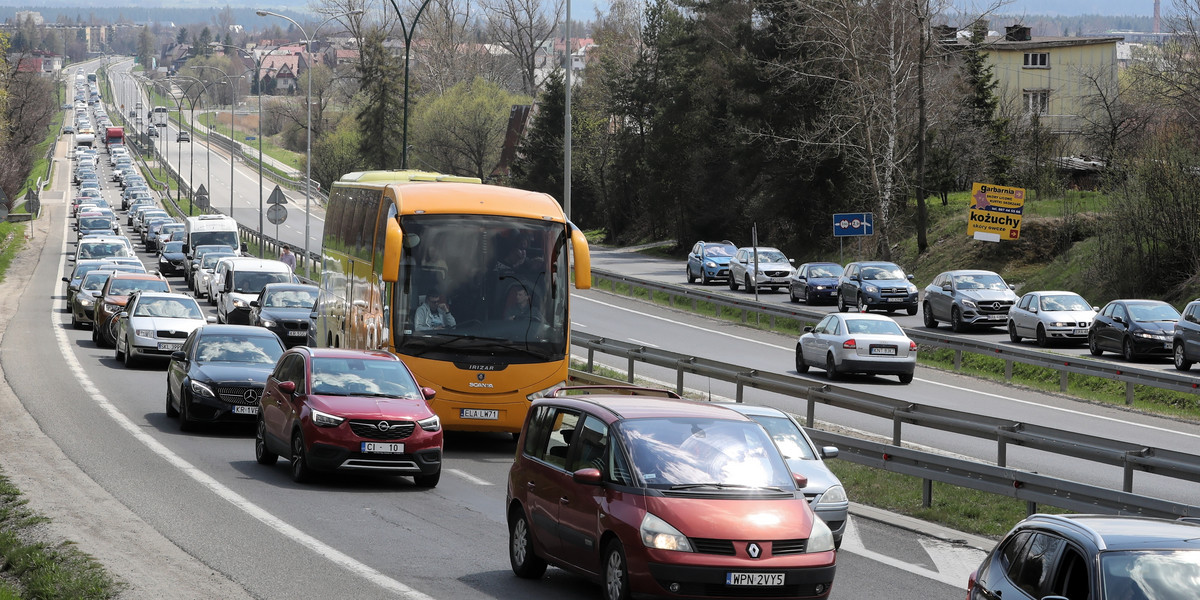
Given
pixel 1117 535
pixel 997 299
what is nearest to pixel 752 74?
pixel 997 299

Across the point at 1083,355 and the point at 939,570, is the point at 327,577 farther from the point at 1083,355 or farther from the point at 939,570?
the point at 1083,355

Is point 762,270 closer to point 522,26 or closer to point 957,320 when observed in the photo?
point 957,320

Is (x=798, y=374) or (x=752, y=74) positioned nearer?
(x=798, y=374)

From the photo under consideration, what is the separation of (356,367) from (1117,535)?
11.8m

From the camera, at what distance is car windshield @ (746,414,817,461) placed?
14.0 metres

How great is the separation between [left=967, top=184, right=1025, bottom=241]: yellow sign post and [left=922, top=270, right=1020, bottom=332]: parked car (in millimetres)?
8566

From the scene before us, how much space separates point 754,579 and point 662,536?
0.65 m

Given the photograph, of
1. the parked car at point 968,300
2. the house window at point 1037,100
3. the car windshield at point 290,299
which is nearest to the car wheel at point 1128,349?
the parked car at point 968,300

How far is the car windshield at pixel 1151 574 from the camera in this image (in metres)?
6.50

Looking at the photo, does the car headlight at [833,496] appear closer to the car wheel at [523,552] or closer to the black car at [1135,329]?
the car wheel at [523,552]

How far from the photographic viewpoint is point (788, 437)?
14.2 metres

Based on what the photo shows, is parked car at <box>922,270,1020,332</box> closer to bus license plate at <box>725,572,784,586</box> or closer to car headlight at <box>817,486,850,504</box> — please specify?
car headlight at <box>817,486,850,504</box>

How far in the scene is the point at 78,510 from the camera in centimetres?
1395

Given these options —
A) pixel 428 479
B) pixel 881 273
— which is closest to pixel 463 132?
pixel 881 273
